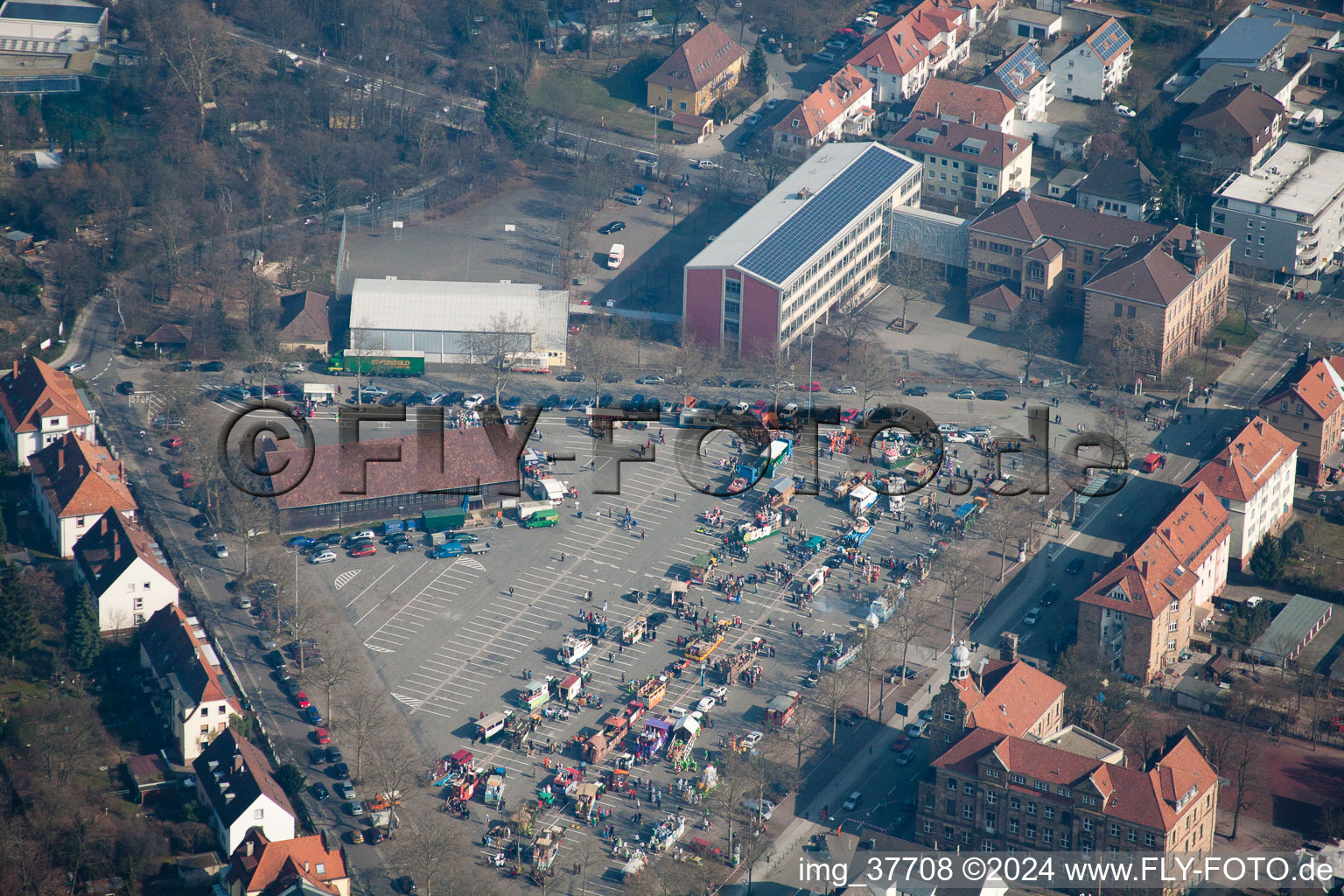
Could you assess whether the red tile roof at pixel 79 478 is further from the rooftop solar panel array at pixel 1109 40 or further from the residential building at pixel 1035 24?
the residential building at pixel 1035 24

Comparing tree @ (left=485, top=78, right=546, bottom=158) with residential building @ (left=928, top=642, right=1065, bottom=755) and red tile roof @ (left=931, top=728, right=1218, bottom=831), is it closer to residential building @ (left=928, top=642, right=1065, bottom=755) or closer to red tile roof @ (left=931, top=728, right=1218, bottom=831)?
residential building @ (left=928, top=642, right=1065, bottom=755)

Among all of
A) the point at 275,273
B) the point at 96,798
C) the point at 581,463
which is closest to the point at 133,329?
the point at 275,273

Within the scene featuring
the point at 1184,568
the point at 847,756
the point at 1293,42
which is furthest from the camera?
the point at 1293,42

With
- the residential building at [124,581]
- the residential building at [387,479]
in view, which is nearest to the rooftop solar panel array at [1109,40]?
the residential building at [387,479]

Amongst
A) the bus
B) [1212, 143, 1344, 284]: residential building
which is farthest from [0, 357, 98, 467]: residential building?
[1212, 143, 1344, 284]: residential building

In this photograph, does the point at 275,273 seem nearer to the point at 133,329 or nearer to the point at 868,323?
the point at 133,329
